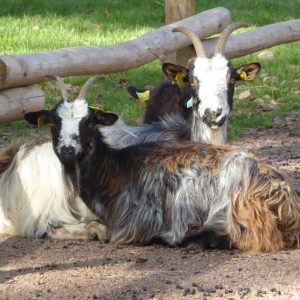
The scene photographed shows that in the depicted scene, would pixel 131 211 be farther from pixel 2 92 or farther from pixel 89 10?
pixel 89 10

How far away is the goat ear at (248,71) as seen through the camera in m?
8.45

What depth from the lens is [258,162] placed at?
7148 mm

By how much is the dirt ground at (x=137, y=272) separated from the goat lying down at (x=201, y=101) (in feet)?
4.33

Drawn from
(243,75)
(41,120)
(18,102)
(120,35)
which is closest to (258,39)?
(120,35)

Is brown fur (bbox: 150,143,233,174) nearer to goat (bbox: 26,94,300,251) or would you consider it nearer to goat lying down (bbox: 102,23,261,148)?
goat (bbox: 26,94,300,251)

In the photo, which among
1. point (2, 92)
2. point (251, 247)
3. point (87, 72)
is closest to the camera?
point (251, 247)

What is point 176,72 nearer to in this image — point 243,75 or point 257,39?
point 243,75

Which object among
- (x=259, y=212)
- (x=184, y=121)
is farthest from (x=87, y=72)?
(x=259, y=212)

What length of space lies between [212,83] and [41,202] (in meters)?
1.65

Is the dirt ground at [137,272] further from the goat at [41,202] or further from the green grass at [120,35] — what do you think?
the green grass at [120,35]

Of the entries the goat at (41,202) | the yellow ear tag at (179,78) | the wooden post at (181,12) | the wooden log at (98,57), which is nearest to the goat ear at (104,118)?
the goat at (41,202)

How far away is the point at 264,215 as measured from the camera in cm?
691

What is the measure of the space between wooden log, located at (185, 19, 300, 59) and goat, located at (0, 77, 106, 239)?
4731mm

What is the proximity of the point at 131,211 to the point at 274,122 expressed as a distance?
15.1 feet
